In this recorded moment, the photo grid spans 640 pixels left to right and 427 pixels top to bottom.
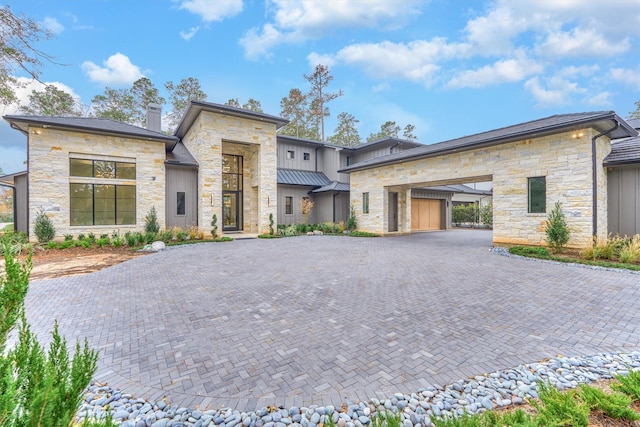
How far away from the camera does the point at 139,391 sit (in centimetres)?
244

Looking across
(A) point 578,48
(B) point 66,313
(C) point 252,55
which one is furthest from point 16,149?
(A) point 578,48

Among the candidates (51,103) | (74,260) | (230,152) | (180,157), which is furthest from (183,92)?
(74,260)

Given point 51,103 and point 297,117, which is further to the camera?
point 297,117

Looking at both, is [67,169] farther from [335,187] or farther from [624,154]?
[624,154]

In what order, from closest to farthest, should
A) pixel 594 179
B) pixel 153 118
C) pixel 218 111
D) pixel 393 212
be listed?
pixel 594 179, pixel 218 111, pixel 153 118, pixel 393 212

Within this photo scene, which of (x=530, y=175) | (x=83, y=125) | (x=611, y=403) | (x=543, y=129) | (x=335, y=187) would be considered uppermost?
(x=83, y=125)

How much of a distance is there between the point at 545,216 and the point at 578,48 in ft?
57.5

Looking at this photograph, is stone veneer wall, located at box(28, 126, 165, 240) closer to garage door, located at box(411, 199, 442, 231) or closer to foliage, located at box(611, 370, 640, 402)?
foliage, located at box(611, 370, 640, 402)

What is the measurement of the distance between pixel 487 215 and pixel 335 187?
12.8 meters

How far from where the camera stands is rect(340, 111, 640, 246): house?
8.27m

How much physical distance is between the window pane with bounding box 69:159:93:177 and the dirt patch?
3620 millimetres

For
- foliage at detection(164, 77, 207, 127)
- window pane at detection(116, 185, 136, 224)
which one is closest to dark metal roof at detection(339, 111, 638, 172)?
window pane at detection(116, 185, 136, 224)

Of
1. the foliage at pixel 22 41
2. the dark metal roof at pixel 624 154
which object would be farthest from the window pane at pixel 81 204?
the dark metal roof at pixel 624 154

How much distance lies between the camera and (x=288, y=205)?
1789 cm
